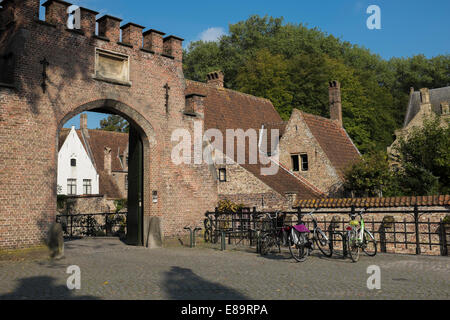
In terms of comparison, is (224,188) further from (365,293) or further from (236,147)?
(365,293)

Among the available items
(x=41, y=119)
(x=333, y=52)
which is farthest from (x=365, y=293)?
(x=333, y=52)

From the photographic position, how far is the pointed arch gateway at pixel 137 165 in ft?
45.6

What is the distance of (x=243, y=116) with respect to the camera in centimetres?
2469

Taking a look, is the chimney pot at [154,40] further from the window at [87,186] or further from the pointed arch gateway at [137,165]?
the window at [87,186]

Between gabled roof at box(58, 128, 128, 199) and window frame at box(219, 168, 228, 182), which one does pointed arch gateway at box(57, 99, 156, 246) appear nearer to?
window frame at box(219, 168, 228, 182)

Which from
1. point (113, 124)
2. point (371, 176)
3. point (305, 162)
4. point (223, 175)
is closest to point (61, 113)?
point (223, 175)

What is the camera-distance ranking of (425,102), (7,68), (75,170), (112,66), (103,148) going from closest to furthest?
1. (7,68)
2. (112,66)
3. (75,170)
4. (425,102)
5. (103,148)

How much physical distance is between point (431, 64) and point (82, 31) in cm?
5384

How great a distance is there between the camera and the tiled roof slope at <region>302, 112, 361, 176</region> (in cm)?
2222

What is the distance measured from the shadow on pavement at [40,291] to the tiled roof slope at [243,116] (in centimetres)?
1226

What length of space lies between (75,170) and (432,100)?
1470 inches

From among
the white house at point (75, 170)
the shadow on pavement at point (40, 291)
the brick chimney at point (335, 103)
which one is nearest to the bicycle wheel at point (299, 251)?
the shadow on pavement at point (40, 291)

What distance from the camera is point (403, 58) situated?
57094 mm

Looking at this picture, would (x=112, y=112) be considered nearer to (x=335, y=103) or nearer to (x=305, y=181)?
(x=305, y=181)
